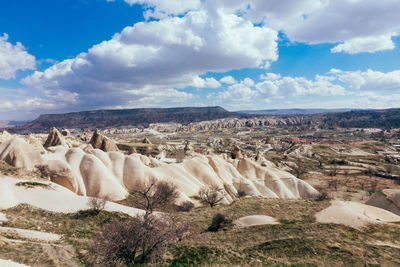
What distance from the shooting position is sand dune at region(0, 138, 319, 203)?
128 feet

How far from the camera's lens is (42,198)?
28828 millimetres

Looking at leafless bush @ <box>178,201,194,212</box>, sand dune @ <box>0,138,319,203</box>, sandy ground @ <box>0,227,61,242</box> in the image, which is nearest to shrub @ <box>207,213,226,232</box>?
leafless bush @ <box>178,201,194,212</box>

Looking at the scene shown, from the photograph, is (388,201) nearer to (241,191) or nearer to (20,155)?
(241,191)

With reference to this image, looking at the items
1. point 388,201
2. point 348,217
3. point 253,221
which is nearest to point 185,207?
point 253,221

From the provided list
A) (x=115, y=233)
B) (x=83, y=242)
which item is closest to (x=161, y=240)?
(x=115, y=233)

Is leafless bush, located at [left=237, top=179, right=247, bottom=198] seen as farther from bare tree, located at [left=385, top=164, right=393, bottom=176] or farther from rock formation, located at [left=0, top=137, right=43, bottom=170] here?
bare tree, located at [left=385, top=164, right=393, bottom=176]

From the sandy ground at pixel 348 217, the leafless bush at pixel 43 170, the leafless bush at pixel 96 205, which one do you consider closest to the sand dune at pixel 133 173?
the leafless bush at pixel 43 170

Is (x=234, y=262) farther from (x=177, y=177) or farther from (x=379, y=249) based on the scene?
(x=177, y=177)

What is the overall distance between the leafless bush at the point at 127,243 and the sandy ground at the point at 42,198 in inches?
629

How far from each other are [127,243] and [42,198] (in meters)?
20.6

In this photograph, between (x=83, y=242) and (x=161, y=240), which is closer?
(x=161, y=240)

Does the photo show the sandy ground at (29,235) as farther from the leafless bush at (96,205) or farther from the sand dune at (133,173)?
the sand dune at (133,173)

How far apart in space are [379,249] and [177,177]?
4225 cm

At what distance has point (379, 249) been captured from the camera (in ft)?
66.2
